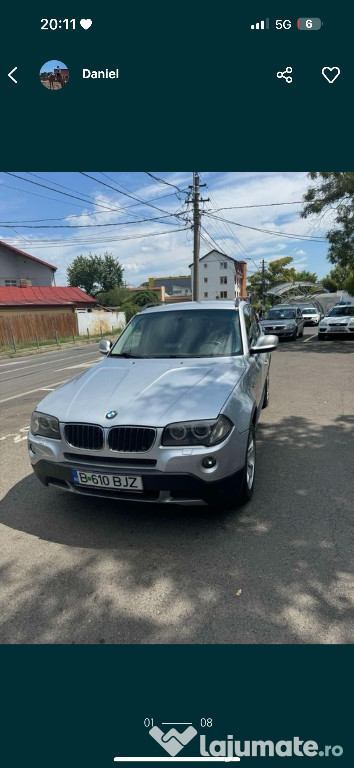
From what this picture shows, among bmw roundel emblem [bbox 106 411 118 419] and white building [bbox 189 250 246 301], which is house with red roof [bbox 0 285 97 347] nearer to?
bmw roundel emblem [bbox 106 411 118 419]

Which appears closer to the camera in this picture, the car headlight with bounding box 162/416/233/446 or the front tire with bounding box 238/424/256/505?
the car headlight with bounding box 162/416/233/446

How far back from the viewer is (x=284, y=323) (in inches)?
700

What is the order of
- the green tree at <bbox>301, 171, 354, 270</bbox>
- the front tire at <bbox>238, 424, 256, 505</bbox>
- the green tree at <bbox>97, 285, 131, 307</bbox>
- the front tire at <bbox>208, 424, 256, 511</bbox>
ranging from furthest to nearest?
the green tree at <bbox>97, 285, 131, 307</bbox>
the green tree at <bbox>301, 171, 354, 270</bbox>
the front tire at <bbox>238, 424, 256, 505</bbox>
the front tire at <bbox>208, 424, 256, 511</bbox>

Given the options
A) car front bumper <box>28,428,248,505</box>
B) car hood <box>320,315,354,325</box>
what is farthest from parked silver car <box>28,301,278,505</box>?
car hood <box>320,315,354,325</box>

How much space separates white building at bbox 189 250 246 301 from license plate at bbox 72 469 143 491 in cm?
7026

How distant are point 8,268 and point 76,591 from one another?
41.6 meters

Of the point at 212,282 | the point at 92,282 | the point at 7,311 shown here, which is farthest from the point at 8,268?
the point at 212,282

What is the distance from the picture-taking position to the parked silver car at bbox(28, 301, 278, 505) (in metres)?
2.72

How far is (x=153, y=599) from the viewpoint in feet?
7.91

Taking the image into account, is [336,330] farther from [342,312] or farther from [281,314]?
[281,314]

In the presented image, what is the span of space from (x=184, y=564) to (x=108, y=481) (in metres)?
0.75
